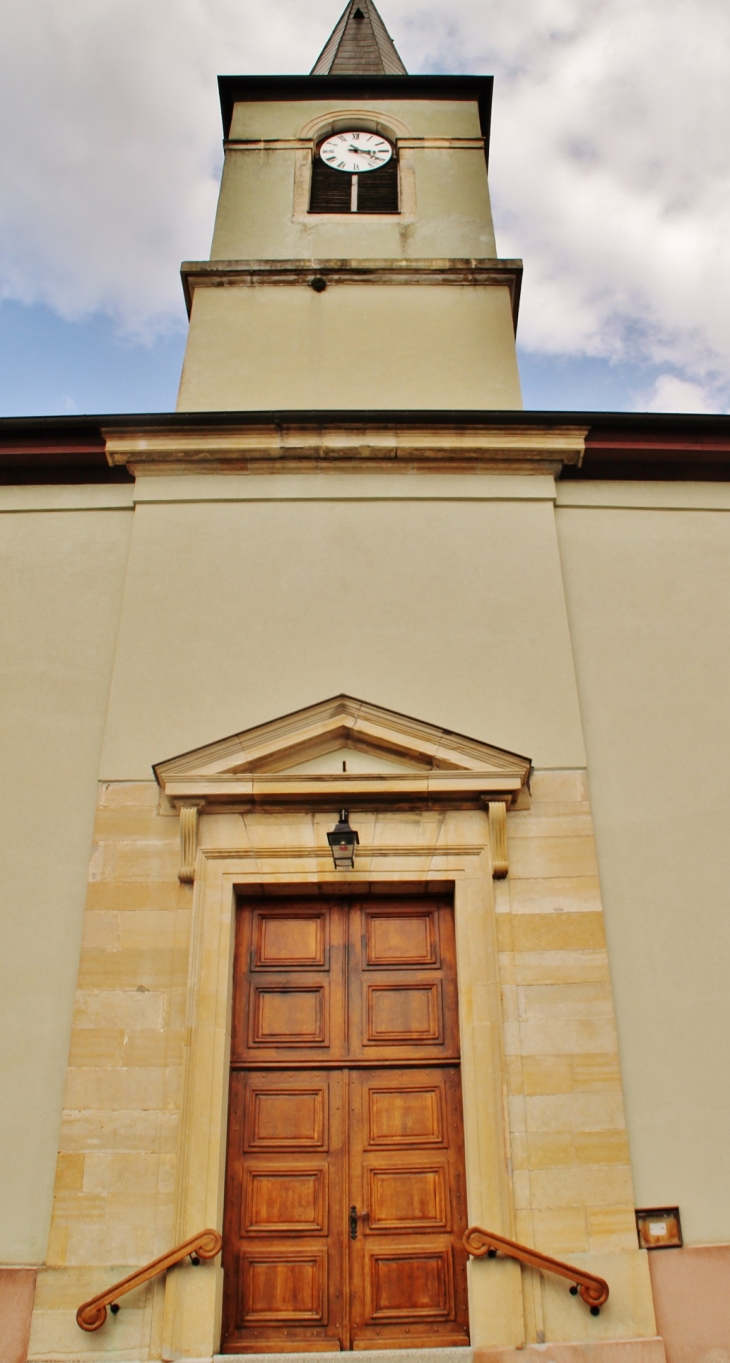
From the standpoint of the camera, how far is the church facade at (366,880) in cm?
596

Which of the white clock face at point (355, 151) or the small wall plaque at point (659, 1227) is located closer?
the small wall plaque at point (659, 1227)

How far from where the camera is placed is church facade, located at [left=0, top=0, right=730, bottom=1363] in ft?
19.6

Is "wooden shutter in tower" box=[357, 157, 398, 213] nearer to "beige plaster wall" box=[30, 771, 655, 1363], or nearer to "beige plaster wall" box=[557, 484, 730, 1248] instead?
"beige plaster wall" box=[557, 484, 730, 1248]

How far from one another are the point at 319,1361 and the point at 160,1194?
50.7 inches

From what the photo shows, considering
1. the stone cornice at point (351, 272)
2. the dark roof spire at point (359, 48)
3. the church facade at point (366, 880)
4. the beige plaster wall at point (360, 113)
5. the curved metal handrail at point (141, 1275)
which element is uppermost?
the dark roof spire at point (359, 48)

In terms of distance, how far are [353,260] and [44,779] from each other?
6456mm

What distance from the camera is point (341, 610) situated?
8039mm

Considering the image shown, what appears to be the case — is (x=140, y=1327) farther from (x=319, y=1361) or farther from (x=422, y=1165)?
(x=422, y=1165)

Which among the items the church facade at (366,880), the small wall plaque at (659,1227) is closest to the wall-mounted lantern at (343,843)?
the church facade at (366,880)

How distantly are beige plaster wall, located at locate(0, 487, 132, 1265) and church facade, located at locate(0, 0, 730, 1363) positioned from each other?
3 centimetres

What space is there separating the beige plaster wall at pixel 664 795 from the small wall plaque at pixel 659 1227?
58mm

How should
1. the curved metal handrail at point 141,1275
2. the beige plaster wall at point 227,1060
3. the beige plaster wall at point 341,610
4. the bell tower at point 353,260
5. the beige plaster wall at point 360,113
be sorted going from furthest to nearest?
the beige plaster wall at point 360,113 → the bell tower at point 353,260 → the beige plaster wall at point 341,610 → the beige plaster wall at point 227,1060 → the curved metal handrail at point 141,1275

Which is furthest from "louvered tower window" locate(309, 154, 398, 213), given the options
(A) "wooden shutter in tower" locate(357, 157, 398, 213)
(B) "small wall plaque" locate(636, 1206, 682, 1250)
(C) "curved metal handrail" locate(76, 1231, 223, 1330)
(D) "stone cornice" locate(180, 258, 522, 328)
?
(C) "curved metal handrail" locate(76, 1231, 223, 1330)

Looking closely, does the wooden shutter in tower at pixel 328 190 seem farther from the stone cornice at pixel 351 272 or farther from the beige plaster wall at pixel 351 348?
the beige plaster wall at pixel 351 348
